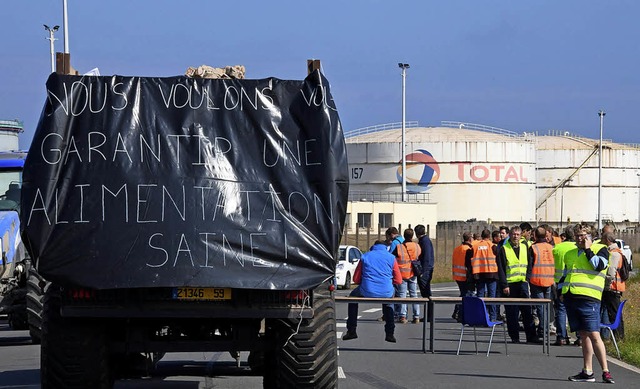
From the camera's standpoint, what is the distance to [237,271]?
31.0 ft

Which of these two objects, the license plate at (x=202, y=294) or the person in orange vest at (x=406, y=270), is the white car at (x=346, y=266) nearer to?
the person in orange vest at (x=406, y=270)

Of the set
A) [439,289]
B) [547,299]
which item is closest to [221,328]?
[547,299]

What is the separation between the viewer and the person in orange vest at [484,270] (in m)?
21.2

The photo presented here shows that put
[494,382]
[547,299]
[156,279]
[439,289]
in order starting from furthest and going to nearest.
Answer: [439,289] < [547,299] < [494,382] < [156,279]

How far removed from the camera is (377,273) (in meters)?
19.0

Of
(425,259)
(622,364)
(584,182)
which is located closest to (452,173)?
(584,182)

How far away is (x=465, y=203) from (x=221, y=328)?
72819 millimetres

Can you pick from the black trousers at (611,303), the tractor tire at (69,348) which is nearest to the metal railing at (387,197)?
the black trousers at (611,303)

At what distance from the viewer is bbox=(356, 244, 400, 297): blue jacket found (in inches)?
742

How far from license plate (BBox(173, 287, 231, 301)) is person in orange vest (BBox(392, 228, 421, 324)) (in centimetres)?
1361

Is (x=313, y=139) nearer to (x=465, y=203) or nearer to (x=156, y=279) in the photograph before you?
(x=156, y=279)

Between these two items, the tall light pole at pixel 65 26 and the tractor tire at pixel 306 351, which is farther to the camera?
the tall light pole at pixel 65 26

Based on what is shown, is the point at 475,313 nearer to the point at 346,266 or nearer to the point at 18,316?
the point at 18,316

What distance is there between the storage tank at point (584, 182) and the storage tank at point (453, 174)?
31.4 ft
